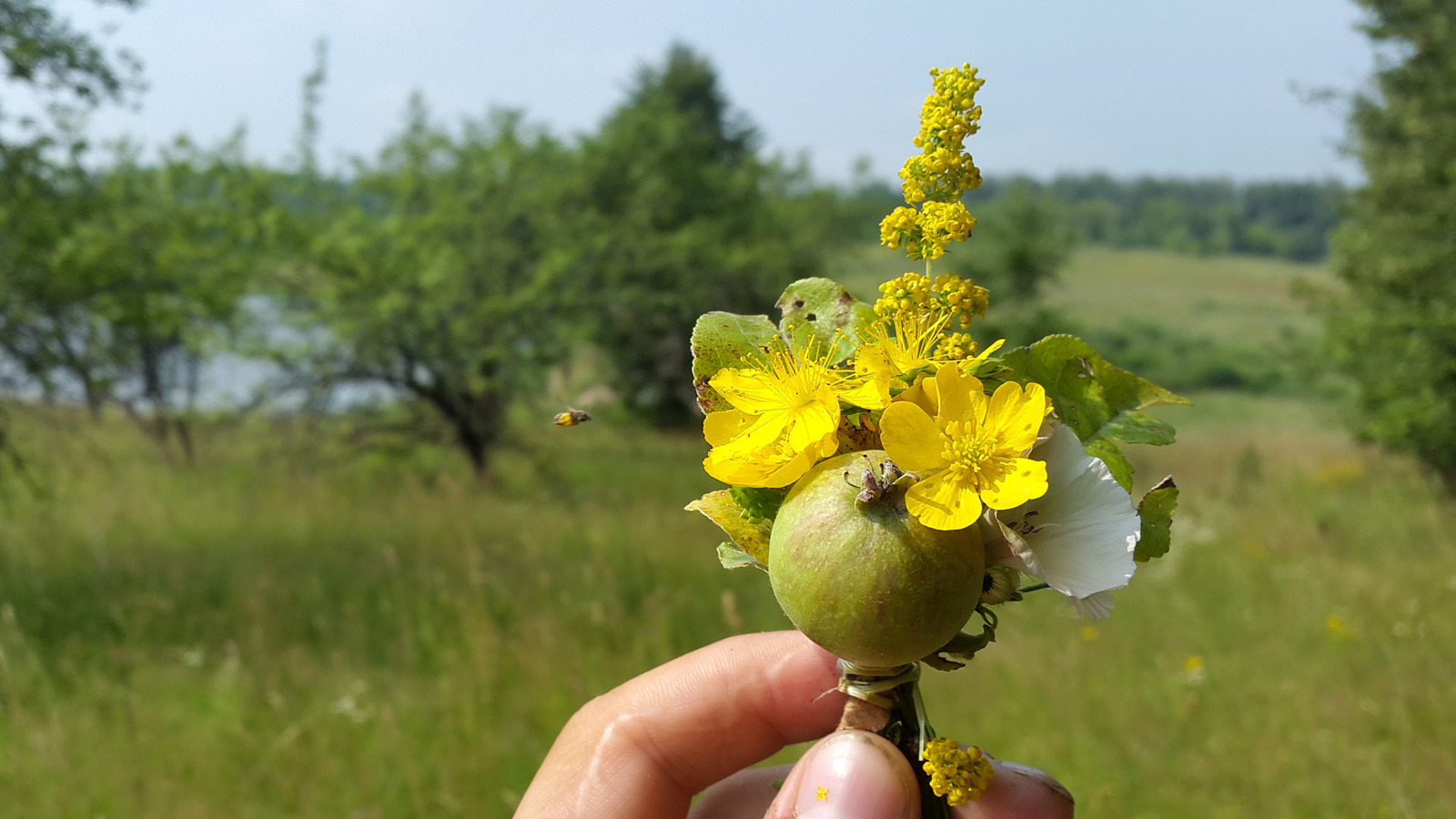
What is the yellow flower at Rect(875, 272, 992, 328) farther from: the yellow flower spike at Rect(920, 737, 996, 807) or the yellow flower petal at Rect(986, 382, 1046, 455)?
the yellow flower spike at Rect(920, 737, 996, 807)

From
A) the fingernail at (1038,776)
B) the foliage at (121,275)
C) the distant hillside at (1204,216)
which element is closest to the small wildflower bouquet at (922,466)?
the fingernail at (1038,776)

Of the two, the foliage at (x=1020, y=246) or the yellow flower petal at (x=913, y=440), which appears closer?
the yellow flower petal at (x=913, y=440)

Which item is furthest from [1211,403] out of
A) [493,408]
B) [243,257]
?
[243,257]

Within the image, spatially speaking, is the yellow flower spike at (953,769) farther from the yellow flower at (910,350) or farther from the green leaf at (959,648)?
the yellow flower at (910,350)

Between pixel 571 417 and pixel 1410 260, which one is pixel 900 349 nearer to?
pixel 571 417

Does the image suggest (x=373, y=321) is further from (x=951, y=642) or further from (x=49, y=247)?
(x=951, y=642)
